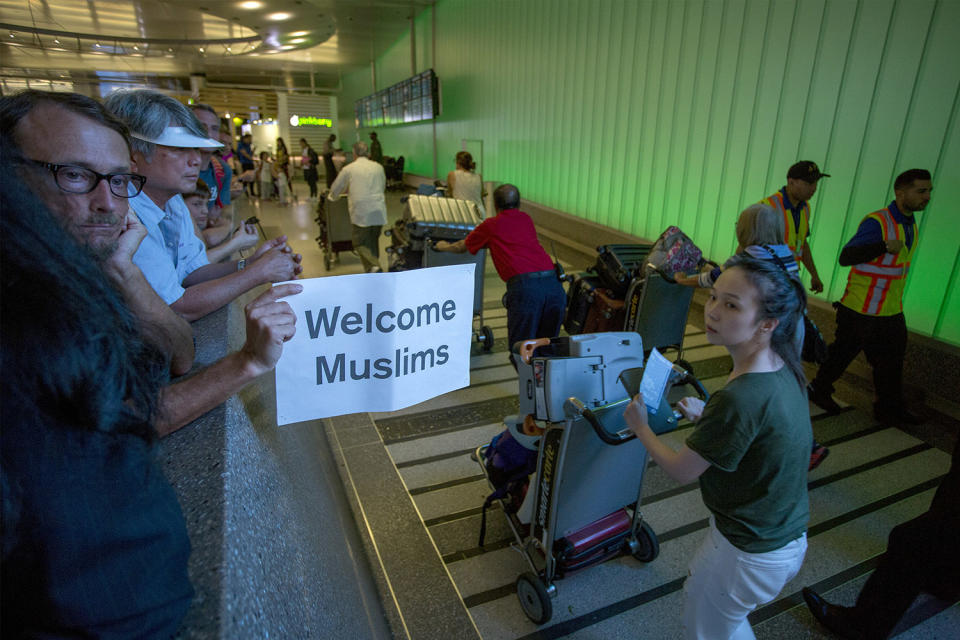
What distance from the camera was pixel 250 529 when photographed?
0.82m

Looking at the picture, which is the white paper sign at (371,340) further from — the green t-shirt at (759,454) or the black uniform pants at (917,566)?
the black uniform pants at (917,566)

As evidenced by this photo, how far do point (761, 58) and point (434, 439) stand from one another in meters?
4.86

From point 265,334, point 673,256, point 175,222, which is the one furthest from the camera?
point 673,256

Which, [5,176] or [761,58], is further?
[761,58]

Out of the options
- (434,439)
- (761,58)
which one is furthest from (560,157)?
(434,439)

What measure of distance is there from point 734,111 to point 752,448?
4.97 metres

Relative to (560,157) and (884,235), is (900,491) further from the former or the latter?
(560,157)

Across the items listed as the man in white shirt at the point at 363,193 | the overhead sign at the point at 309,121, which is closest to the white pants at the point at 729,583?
the man in white shirt at the point at 363,193

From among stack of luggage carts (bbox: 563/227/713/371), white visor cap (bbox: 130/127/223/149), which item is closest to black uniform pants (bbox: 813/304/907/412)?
stack of luggage carts (bbox: 563/227/713/371)

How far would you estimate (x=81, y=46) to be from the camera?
12.4m

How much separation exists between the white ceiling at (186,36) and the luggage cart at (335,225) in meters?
3.58

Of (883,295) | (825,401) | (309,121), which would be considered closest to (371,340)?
(883,295)

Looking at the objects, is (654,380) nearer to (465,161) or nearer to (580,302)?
(580,302)

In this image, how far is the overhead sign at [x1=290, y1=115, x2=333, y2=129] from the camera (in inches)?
919
